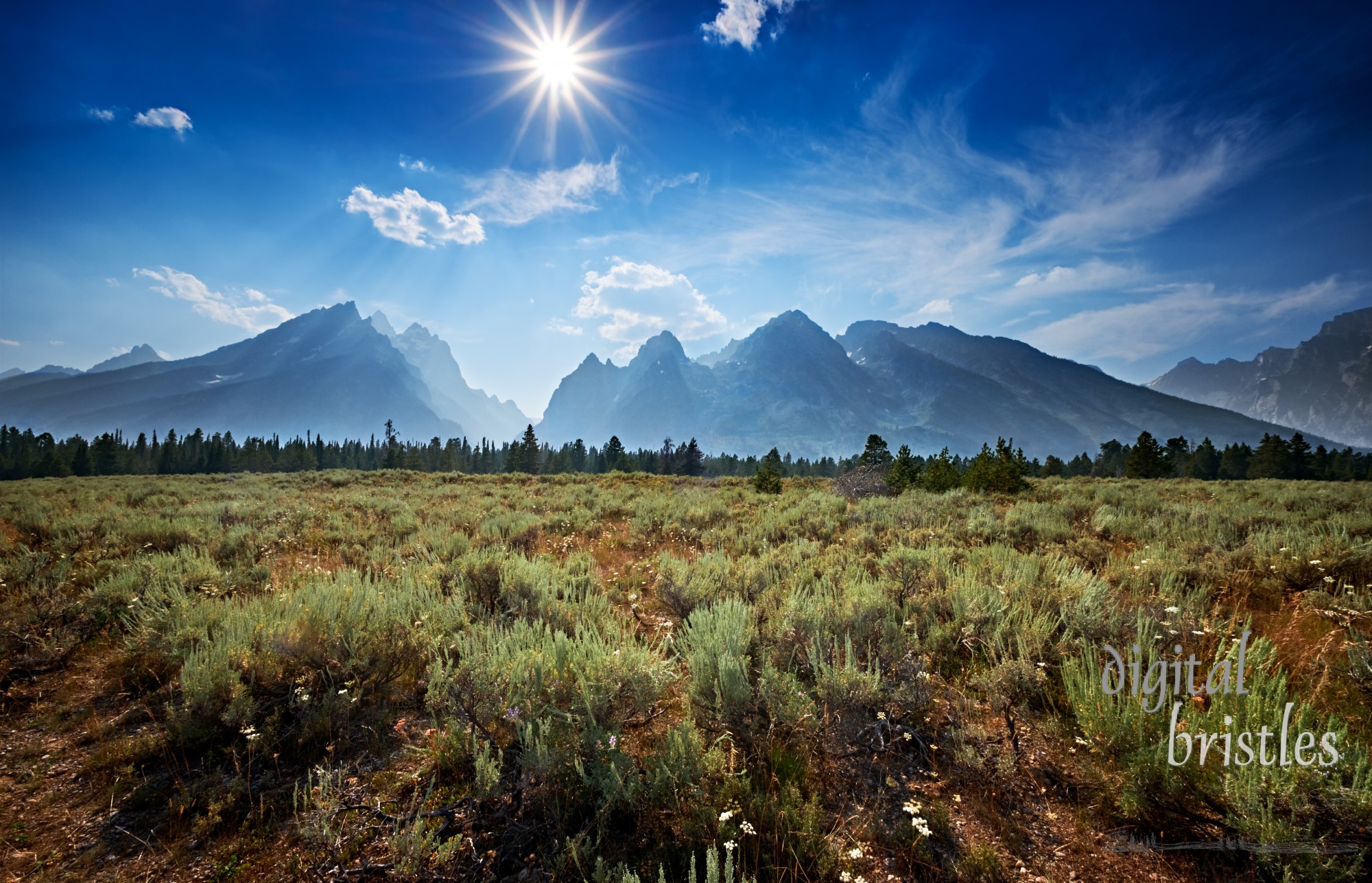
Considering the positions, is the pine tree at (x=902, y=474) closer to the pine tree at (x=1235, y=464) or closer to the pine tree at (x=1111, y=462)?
the pine tree at (x=1111, y=462)

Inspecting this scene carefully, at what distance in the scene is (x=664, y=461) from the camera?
74.2m

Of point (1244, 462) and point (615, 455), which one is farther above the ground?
point (615, 455)

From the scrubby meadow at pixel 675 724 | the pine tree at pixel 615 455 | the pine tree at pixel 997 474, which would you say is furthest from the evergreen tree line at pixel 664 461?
the scrubby meadow at pixel 675 724

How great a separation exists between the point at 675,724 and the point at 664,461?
232 ft

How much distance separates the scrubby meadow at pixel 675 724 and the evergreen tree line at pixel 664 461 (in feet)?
60.9

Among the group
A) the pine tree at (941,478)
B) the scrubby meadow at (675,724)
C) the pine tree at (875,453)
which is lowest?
the scrubby meadow at (675,724)

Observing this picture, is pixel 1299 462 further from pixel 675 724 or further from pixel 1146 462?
pixel 675 724

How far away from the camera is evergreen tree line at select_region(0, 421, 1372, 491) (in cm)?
2636

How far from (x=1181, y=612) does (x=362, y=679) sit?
7.30m

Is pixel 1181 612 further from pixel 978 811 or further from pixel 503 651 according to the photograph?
pixel 503 651

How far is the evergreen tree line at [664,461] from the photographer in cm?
2636

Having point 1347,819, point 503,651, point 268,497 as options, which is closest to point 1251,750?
point 1347,819

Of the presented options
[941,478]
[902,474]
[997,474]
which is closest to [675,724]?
[997,474]

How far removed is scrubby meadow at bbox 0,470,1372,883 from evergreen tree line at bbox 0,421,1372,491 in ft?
60.9
